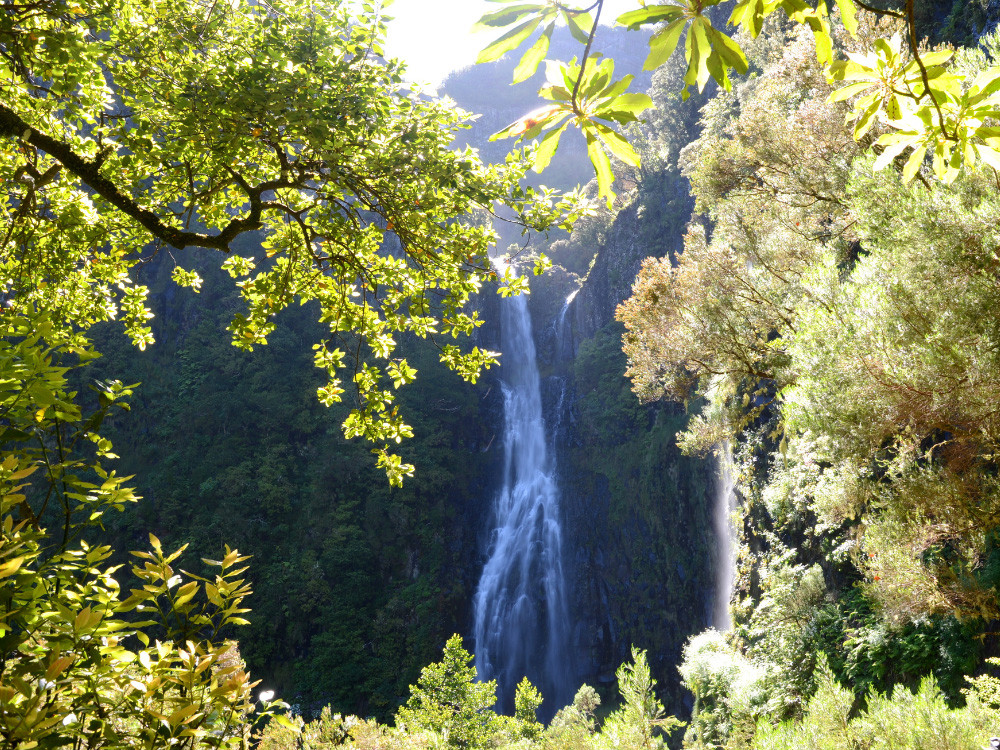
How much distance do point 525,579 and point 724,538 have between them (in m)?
8.34

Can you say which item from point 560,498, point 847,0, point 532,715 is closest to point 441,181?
point 847,0

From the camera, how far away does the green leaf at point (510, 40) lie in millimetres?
803

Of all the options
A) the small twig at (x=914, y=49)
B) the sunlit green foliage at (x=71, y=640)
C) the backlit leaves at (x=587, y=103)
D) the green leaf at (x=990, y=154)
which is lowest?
the sunlit green foliage at (x=71, y=640)

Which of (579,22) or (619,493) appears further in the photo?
(619,493)

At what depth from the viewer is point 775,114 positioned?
26.6 feet

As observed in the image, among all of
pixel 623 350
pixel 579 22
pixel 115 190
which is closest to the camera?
pixel 579 22

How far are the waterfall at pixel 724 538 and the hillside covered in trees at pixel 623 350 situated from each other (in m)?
0.41

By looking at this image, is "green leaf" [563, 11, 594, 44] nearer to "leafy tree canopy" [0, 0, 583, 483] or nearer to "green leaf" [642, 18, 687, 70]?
"green leaf" [642, 18, 687, 70]

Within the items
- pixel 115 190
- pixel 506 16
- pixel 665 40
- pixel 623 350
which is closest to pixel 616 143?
pixel 665 40

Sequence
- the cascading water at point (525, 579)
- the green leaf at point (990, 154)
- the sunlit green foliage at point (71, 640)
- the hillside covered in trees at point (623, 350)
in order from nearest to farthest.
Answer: the green leaf at point (990, 154) < the sunlit green foliage at point (71, 640) < the hillside covered in trees at point (623, 350) < the cascading water at point (525, 579)

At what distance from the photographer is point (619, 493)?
1920 cm

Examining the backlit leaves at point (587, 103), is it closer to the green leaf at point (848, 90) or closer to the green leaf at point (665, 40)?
the green leaf at point (665, 40)

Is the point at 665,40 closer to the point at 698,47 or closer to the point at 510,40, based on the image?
the point at 698,47

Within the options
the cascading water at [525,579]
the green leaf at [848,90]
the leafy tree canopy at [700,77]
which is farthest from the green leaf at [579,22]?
the cascading water at [525,579]
